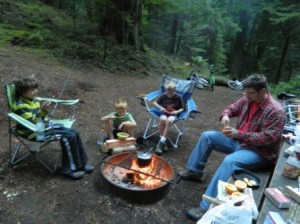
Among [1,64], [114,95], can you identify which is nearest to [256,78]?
[114,95]

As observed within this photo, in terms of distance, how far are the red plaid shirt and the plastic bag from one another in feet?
3.74

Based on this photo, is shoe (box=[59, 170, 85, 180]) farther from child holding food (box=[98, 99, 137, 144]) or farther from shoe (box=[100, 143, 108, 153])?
child holding food (box=[98, 99, 137, 144])

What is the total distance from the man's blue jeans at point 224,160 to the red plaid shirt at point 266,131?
0.07 meters

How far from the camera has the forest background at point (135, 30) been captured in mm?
7581

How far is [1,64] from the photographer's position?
224 inches

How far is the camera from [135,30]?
8.78 metres

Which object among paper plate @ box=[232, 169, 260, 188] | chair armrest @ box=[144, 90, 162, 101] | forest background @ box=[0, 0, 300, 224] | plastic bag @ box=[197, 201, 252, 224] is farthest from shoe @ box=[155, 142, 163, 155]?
plastic bag @ box=[197, 201, 252, 224]

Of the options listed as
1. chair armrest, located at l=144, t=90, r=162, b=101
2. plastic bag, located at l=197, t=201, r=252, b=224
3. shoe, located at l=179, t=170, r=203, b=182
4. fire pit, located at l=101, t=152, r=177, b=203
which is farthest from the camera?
chair armrest, located at l=144, t=90, r=162, b=101

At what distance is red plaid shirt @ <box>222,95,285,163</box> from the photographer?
8.64 feet

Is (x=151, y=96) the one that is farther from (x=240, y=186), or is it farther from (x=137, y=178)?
(x=240, y=186)

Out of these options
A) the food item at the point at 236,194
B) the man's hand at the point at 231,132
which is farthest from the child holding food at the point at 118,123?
the food item at the point at 236,194

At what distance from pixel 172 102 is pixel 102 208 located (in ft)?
6.64

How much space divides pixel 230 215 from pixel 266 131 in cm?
127

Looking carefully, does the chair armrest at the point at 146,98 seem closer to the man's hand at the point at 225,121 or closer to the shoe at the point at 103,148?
the shoe at the point at 103,148
